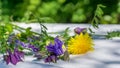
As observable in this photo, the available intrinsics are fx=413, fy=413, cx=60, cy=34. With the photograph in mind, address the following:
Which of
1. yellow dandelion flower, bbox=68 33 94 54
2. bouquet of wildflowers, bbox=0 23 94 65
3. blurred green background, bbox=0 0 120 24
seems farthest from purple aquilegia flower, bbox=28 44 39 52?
blurred green background, bbox=0 0 120 24

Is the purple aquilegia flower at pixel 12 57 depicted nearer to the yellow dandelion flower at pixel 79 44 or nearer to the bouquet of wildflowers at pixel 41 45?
the bouquet of wildflowers at pixel 41 45

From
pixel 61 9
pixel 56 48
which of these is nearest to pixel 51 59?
pixel 56 48

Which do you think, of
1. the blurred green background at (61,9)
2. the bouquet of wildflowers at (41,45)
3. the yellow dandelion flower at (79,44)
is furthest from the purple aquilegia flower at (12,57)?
the blurred green background at (61,9)

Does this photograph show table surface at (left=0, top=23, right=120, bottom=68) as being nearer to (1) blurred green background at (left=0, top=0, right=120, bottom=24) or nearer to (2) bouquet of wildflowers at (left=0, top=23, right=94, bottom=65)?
(2) bouquet of wildflowers at (left=0, top=23, right=94, bottom=65)

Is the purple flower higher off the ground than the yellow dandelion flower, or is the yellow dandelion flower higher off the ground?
the yellow dandelion flower

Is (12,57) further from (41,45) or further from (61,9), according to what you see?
(61,9)

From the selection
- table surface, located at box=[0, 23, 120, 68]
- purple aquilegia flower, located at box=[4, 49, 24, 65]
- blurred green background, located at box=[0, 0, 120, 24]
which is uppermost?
blurred green background, located at box=[0, 0, 120, 24]

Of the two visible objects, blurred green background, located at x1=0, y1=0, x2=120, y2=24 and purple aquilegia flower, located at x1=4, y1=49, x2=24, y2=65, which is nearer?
purple aquilegia flower, located at x1=4, y1=49, x2=24, y2=65
